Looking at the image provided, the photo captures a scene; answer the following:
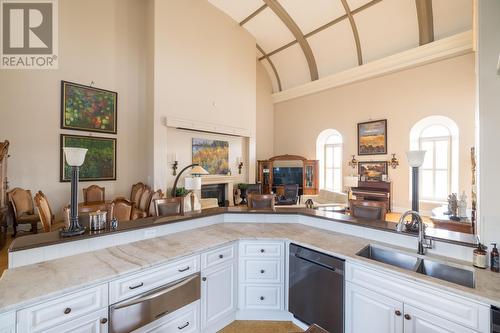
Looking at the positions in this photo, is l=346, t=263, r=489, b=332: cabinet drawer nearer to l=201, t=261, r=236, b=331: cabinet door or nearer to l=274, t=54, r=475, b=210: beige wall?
l=201, t=261, r=236, b=331: cabinet door

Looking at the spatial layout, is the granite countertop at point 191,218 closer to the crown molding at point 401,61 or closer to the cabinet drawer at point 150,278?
the cabinet drawer at point 150,278

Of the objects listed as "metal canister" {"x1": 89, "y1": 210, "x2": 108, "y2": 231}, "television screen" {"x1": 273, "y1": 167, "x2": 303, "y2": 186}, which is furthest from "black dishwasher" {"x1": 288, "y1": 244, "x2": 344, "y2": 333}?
"television screen" {"x1": 273, "y1": 167, "x2": 303, "y2": 186}

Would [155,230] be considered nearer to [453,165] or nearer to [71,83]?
[71,83]

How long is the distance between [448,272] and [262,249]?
1.52 meters

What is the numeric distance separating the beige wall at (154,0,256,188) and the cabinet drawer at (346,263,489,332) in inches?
225

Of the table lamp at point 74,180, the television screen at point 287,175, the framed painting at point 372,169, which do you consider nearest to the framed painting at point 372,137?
the framed painting at point 372,169

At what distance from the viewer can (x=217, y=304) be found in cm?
217

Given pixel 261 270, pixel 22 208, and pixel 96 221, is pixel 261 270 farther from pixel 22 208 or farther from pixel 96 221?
pixel 22 208

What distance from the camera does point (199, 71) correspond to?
290 inches

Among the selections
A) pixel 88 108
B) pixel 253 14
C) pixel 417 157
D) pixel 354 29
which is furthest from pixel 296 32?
pixel 417 157

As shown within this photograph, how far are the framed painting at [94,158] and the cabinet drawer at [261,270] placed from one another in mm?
5365

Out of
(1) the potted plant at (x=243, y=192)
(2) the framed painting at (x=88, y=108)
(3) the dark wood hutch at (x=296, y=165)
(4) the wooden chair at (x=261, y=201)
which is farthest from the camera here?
(3) the dark wood hutch at (x=296, y=165)

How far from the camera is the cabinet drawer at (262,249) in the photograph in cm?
234

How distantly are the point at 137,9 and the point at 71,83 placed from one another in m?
3.01
